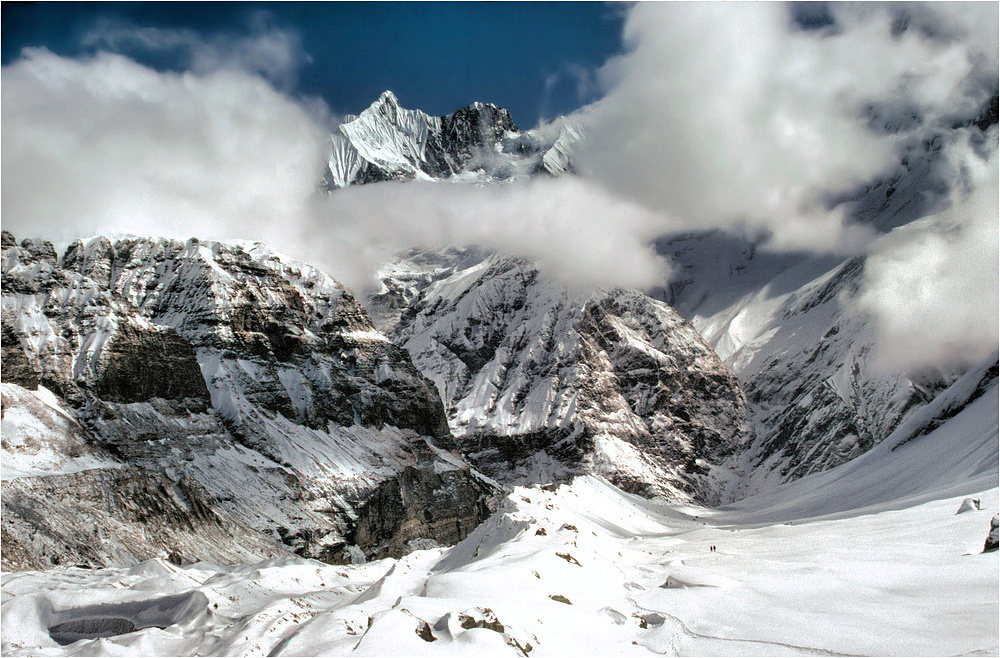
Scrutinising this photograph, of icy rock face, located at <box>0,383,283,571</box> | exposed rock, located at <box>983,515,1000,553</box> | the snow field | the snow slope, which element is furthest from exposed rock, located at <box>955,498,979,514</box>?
icy rock face, located at <box>0,383,283,571</box>

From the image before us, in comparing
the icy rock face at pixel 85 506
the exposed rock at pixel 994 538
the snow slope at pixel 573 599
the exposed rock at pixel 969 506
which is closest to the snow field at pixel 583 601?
the snow slope at pixel 573 599

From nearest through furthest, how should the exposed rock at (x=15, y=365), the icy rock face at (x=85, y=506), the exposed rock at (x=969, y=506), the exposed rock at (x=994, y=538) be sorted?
the exposed rock at (x=994, y=538), the exposed rock at (x=969, y=506), the icy rock face at (x=85, y=506), the exposed rock at (x=15, y=365)

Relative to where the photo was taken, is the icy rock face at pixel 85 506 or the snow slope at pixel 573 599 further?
the icy rock face at pixel 85 506

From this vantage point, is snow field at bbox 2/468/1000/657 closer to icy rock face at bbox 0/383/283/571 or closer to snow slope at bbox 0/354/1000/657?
snow slope at bbox 0/354/1000/657

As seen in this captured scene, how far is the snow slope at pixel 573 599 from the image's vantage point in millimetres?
39844

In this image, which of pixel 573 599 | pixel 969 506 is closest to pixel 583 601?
pixel 573 599

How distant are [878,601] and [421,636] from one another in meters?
23.6

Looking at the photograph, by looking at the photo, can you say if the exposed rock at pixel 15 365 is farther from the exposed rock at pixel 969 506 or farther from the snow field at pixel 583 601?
the exposed rock at pixel 969 506

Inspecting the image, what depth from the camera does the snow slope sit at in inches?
1569

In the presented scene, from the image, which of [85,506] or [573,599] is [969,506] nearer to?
[573,599]

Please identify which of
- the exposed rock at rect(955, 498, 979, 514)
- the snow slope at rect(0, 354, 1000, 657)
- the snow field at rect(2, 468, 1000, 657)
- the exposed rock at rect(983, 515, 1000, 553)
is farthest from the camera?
the exposed rock at rect(955, 498, 979, 514)

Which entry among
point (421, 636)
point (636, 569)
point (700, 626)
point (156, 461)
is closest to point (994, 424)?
point (636, 569)

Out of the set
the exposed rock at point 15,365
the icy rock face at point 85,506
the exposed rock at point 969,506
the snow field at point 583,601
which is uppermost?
the exposed rock at point 15,365

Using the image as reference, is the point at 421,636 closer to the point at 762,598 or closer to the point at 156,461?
the point at 762,598
